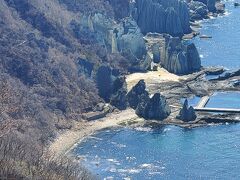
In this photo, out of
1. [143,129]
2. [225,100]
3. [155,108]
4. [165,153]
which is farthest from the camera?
[225,100]

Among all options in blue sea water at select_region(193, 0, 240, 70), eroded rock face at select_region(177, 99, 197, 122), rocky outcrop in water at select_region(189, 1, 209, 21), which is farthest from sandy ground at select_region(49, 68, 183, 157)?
rocky outcrop in water at select_region(189, 1, 209, 21)

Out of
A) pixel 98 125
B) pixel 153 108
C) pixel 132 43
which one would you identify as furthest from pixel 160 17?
pixel 98 125

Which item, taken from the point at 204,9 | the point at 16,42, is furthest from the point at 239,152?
the point at 204,9

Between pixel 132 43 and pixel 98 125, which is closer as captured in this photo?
pixel 98 125

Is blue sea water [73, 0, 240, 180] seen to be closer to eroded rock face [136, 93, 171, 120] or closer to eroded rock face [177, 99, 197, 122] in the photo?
eroded rock face [177, 99, 197, 122]

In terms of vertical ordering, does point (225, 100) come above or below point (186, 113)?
below

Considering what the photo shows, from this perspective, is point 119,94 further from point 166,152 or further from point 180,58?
point 180,58
